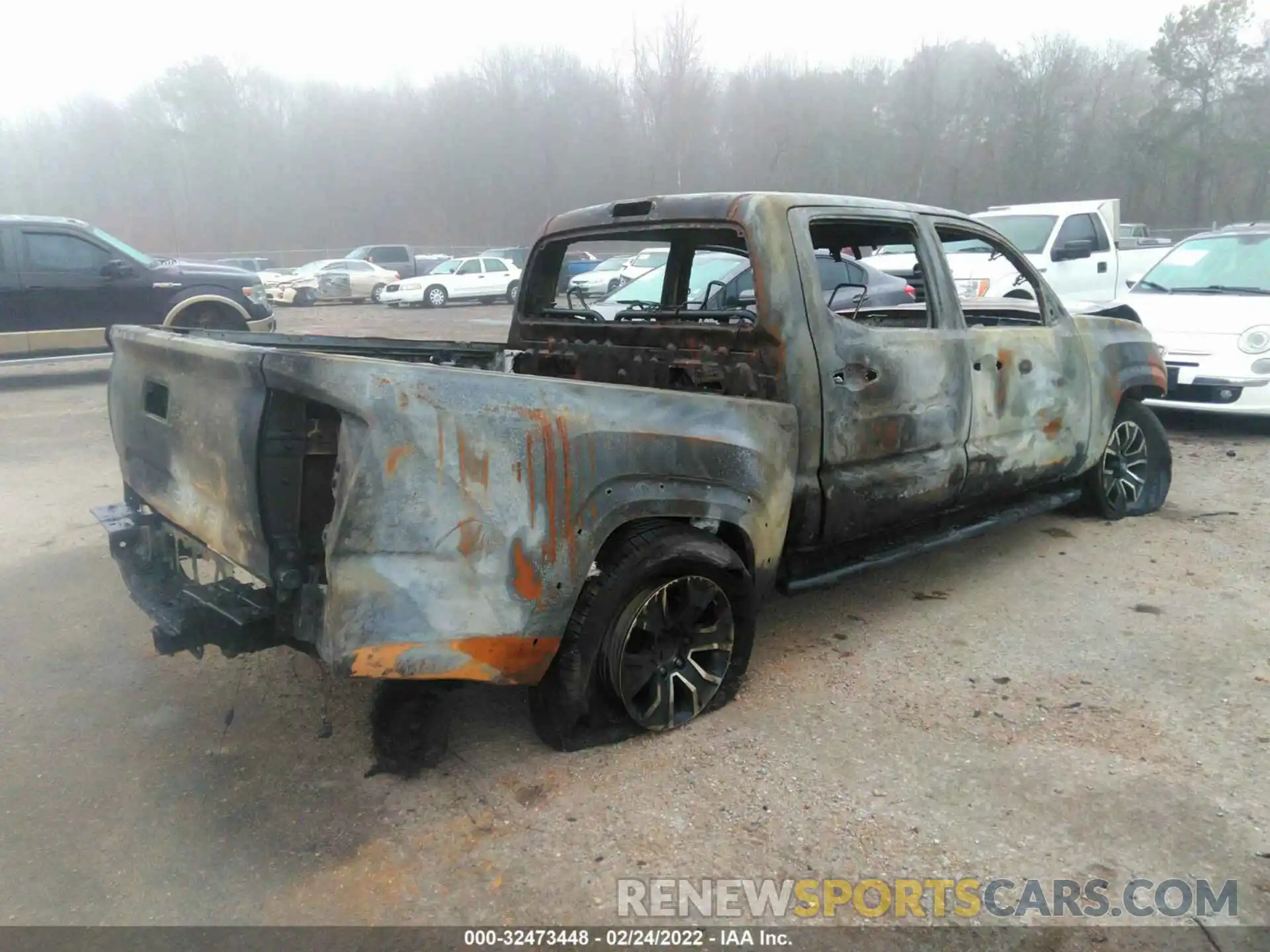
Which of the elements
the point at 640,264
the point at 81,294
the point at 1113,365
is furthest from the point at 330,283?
the point at 1113,365

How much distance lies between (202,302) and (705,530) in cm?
929

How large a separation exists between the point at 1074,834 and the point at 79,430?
859 centimetres

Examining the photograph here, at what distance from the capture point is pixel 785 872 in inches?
96.2

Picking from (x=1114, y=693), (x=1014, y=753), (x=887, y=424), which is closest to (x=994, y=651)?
(x=1114, y=693)

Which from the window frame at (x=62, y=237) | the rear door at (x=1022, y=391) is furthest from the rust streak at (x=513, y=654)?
the window frame at (x=62, y=237)

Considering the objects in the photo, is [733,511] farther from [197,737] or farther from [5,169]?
[5,169]

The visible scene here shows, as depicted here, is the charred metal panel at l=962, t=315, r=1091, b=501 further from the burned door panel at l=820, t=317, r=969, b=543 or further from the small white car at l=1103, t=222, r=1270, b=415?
the small white car at l=1103, t=222, r=1270, b=415

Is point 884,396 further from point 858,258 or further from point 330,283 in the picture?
point 330,283

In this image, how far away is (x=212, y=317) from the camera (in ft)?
34.8

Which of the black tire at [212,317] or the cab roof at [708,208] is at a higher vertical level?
the cab roof at [708,208]

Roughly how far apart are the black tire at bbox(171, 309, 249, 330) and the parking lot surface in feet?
22.1

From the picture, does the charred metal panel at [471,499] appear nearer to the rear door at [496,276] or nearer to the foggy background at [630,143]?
the rear door at [496,276]

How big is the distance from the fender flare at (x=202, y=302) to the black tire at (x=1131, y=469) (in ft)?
29.9

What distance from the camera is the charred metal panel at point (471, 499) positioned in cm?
232
